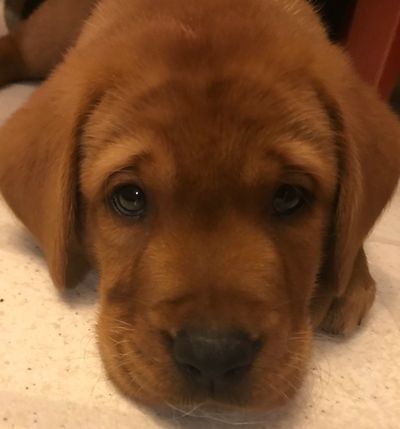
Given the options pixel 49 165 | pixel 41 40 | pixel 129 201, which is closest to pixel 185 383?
pixel 129 201

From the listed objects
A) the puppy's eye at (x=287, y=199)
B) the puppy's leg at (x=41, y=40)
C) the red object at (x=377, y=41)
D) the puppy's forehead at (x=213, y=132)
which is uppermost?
the puppy's forehead at (x=213, y=132)

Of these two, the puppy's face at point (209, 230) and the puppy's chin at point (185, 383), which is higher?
the puppy's face at point (209, 230)

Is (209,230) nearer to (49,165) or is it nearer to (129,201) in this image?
(129,201)

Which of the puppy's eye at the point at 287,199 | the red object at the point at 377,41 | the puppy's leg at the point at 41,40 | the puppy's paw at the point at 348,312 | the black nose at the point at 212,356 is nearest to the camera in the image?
the black nose at the point at 212,356

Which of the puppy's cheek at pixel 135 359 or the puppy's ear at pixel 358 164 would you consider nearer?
the puppy's cheek at pixel 135 359

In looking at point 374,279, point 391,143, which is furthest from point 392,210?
point 391,143

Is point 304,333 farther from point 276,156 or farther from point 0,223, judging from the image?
point 0,223

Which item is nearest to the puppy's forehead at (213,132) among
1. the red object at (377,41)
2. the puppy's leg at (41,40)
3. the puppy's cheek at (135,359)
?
the puppy's cheek at (135,359)

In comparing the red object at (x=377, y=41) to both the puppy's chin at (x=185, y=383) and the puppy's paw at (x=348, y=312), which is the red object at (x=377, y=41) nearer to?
the puppy's paw at (x=348, y=312)
